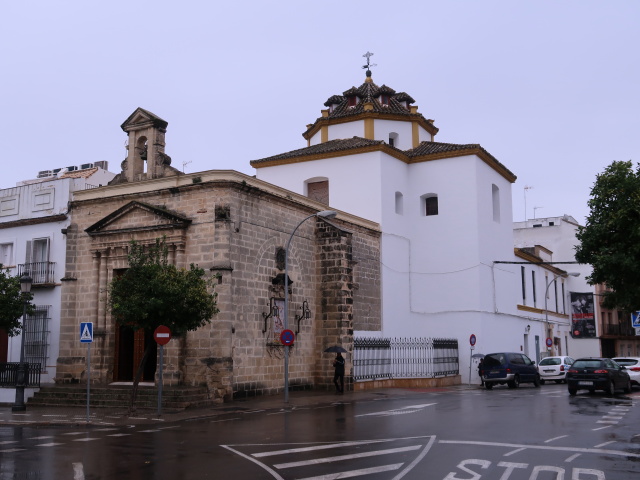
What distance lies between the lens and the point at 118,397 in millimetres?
22266

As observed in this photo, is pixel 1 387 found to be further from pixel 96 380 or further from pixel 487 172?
pixel 487 172

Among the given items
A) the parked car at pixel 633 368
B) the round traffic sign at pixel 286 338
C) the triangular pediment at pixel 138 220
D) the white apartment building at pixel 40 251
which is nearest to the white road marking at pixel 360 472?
the round traffic sign at pixel 286 338

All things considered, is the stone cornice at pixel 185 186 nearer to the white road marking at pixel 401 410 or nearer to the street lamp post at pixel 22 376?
the street lamp post at pixel 22 376

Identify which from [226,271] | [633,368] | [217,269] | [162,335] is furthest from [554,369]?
[162,335]

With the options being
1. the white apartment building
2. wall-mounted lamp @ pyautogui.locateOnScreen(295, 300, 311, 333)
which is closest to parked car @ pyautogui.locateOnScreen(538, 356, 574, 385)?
wall-mounted lamp @ pyautogui.locateOnScreen(295, 300, 311, 333)

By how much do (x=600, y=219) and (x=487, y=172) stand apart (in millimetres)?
10107

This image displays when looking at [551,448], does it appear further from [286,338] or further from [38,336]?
[38,336]

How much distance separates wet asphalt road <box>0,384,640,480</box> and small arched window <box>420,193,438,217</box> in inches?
727

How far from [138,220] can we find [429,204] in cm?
1756

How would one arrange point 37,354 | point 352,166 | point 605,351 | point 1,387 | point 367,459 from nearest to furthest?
point 367,459 < point 1,387 < point 37,354 < point 352,166 < point 605,351

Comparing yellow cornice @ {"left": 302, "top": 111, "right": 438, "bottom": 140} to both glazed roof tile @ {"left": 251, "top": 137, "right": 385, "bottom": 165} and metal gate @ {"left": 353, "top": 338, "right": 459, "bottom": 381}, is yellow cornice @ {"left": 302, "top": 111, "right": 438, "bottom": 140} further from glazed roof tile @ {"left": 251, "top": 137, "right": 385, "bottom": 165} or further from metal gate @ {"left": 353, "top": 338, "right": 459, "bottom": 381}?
metal gate @ {"left": 353, "top": 338, "right": 459, "bottom": 381}

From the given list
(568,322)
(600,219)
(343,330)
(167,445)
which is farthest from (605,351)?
(167,445)

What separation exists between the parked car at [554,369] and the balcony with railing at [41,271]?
24992mm

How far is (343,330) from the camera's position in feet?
91.2
